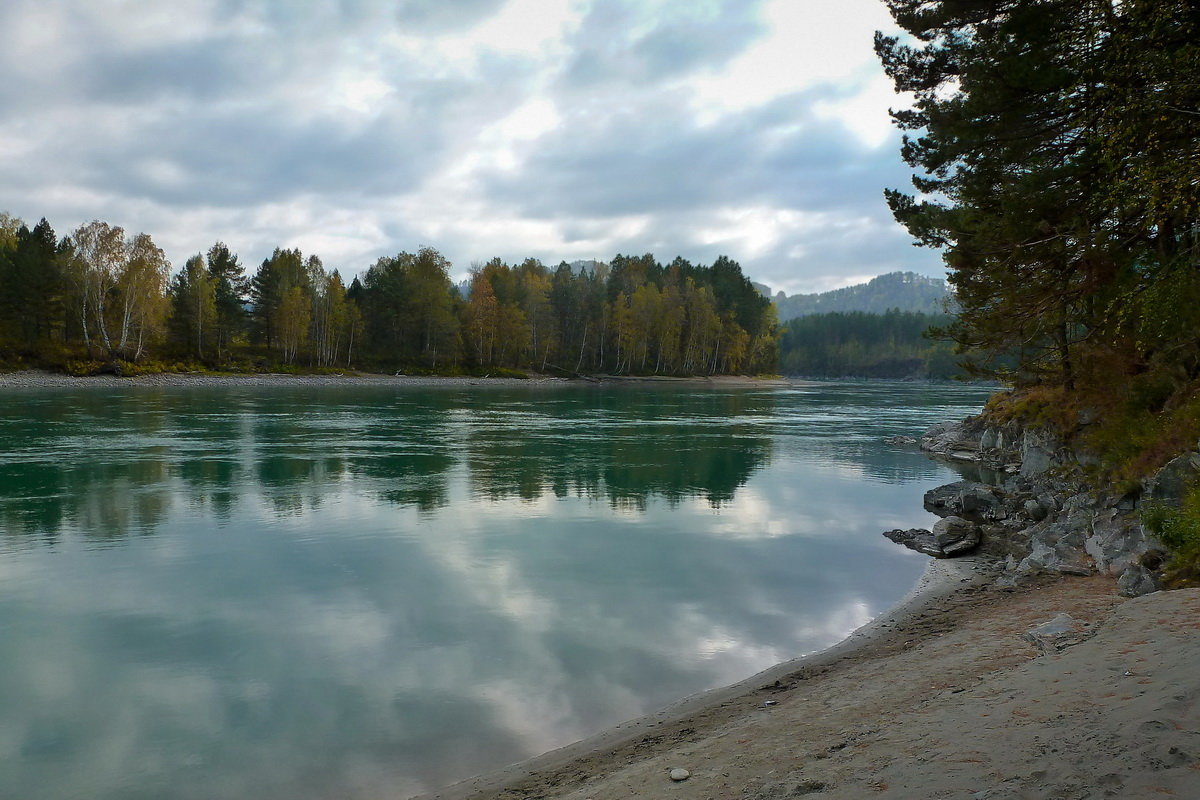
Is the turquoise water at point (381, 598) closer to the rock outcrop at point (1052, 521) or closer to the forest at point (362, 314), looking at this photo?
the rock outcrop at point (1052, 521)

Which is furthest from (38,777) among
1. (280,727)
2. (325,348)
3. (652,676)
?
(325,348)

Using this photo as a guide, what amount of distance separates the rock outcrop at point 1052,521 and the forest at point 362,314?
88.8m

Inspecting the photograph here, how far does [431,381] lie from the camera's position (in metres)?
103

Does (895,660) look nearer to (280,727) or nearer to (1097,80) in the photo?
(280,727)

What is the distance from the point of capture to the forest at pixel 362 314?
8462 cm

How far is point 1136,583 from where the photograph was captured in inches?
412

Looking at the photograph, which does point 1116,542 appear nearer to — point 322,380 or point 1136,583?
point 1136,583

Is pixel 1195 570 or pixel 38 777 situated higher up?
pixel 1195 570

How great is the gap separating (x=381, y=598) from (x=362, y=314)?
109 metres

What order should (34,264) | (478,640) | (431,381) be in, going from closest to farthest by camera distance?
(478,640) → (34,264) → (431,381)

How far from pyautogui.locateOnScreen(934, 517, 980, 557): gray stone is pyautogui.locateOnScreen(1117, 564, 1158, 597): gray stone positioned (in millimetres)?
5534

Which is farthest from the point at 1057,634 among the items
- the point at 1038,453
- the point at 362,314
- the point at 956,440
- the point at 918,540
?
the point at 362,314

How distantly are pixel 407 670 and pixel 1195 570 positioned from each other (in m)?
10.7

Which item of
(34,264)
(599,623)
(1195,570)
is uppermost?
(34,264)
